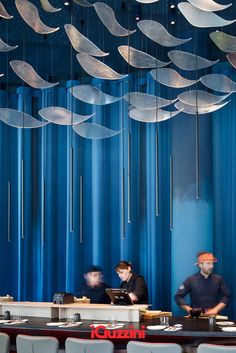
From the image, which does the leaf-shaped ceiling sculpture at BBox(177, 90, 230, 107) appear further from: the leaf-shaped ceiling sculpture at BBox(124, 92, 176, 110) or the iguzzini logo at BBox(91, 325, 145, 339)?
the iguzzini logo at BBox(91, 325, 145, 339)

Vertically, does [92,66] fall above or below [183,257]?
above

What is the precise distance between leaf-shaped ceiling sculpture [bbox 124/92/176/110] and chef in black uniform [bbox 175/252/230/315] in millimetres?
1794

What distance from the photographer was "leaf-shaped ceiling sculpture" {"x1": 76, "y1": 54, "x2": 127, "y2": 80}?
6230mm

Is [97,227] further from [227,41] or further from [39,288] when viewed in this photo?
[227,41]

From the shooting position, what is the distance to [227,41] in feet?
18.7

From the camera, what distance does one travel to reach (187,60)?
607cm

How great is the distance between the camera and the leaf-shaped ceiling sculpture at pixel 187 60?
5.99 meters

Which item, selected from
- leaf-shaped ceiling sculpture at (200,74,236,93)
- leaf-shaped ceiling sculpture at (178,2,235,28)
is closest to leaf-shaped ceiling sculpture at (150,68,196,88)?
leaf-shaped ceiling sculpture at (200,74,236,93)

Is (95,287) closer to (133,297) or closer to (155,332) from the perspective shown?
(133,297)

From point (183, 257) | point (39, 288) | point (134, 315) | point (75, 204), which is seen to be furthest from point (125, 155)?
point (134, 315)

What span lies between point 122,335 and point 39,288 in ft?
12.6

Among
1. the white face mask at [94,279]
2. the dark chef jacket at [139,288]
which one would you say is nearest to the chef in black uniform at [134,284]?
the dark chef jacket at [139,288]

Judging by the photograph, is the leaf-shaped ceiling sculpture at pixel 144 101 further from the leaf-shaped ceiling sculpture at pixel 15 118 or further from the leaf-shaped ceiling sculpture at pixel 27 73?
the leaf-shaped ceiling sculpture at pixel 15 118

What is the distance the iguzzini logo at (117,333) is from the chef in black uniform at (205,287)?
1.66 metres
